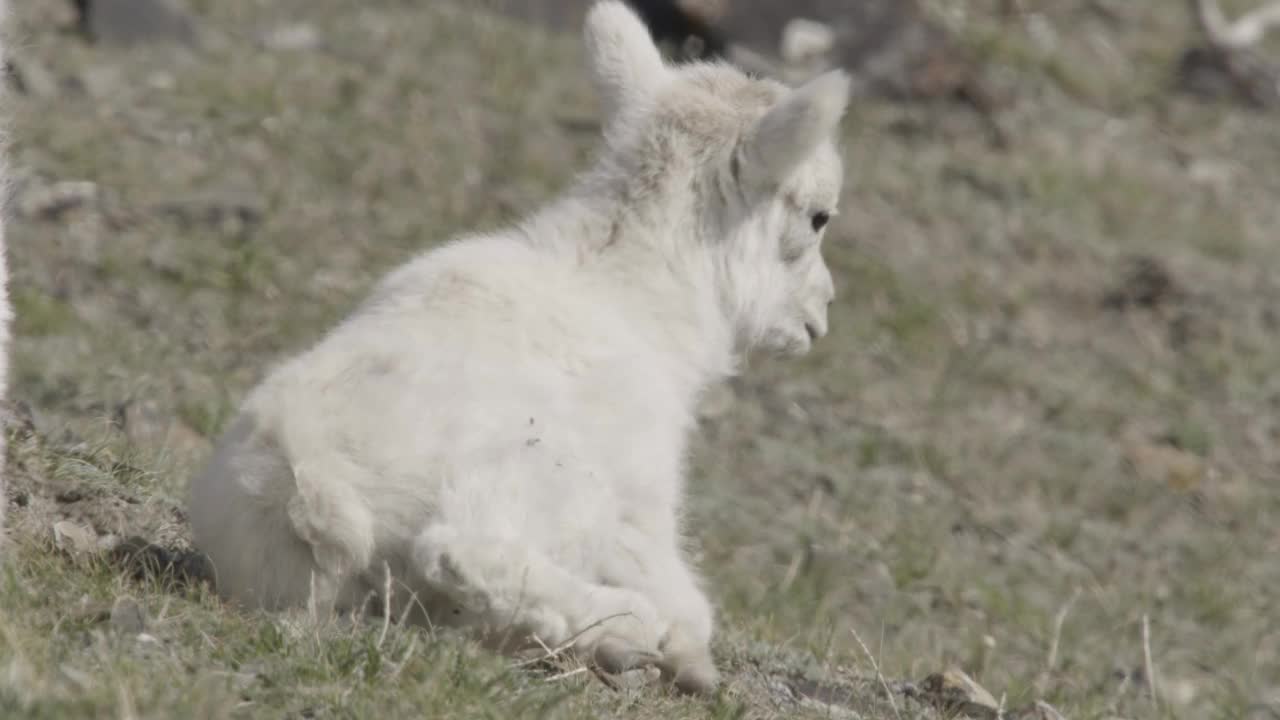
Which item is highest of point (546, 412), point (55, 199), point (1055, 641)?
point (546, 412)

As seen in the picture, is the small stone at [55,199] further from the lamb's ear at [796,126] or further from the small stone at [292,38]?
the lamb's ear at [796,126]

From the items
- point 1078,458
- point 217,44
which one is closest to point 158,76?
point 217,44

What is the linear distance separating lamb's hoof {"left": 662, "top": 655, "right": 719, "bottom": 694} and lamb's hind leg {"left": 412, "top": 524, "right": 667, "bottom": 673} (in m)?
0.10

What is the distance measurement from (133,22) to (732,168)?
8.91 metres

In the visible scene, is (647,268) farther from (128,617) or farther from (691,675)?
(128,617)

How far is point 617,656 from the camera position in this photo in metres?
5.00

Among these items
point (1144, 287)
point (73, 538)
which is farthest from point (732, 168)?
point (1144, 287)

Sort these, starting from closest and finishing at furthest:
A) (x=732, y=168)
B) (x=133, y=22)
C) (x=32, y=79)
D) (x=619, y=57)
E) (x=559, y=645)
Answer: (x=559, y=645), (x=732, y=168), (x=619, y=57), (x=32, y=79), (x=133, y=22)

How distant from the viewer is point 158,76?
1349 cm

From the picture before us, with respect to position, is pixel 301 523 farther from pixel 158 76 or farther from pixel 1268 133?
pixel 1268 133

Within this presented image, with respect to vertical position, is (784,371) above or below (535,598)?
below

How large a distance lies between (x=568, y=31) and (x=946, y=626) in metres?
8.80

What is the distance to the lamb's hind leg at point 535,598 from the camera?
4.76 meters

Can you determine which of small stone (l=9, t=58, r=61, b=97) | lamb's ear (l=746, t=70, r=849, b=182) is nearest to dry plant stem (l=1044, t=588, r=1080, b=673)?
lamb's ear (l=746, t=70, r=849, b=182)
